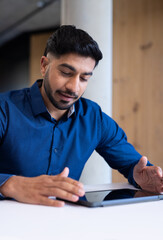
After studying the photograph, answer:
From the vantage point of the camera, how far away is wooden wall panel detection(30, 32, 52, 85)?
6121mm

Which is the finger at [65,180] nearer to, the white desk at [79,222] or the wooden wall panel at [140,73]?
the white desk at [79,222]

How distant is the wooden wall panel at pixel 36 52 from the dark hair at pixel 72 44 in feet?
15.7

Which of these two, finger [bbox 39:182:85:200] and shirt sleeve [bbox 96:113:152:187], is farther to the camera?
shirt sleeve [bbox 96:113:152:187]

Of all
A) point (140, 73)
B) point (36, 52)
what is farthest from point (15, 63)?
point (140, 73)

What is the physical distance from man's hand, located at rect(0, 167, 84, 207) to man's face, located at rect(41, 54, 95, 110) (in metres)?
0.45

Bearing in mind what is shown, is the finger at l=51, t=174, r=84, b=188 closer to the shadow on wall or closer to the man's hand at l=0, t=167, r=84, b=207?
the man's hand at l=0, t=167, r=84, b=207

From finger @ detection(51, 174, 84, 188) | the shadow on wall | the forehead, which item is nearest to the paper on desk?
finger @ detection(51, 174, 84, 188)

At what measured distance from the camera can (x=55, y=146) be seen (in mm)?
1410

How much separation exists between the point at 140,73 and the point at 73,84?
2020 millimetres

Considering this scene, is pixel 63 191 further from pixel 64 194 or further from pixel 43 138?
pixel 43 138

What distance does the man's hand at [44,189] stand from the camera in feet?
3.07

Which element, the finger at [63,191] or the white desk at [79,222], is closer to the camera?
the white desk at [79,222]

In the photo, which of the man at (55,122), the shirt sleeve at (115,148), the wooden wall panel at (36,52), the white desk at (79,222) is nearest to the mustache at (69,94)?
the man at (55,122)

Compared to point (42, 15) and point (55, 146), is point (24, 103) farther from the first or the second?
point (42, 15)
